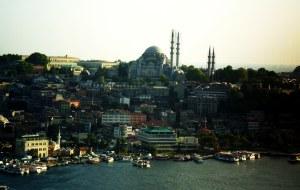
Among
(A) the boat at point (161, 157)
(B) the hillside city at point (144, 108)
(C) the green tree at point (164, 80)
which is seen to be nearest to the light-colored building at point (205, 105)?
(B) the hillside city at point (144, 108)

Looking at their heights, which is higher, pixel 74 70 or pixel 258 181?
pixel 74 70

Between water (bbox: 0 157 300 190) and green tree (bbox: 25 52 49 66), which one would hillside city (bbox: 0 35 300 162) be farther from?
water (bbox: 0 157 300 190)

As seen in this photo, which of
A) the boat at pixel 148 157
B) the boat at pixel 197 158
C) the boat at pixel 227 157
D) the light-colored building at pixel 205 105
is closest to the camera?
the boat at pixel 197 158

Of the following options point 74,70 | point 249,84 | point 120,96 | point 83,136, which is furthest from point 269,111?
point 74,70

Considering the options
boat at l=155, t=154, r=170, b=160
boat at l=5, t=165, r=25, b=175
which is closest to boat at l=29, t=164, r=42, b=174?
boat at l=5, t=165, r=25, b=175

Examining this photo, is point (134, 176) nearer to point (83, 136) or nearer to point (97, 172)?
point (97, 172)

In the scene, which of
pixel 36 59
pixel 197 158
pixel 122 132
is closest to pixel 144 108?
pixel 122 132

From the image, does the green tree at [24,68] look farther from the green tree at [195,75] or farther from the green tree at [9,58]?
the green tree at [195,75]
